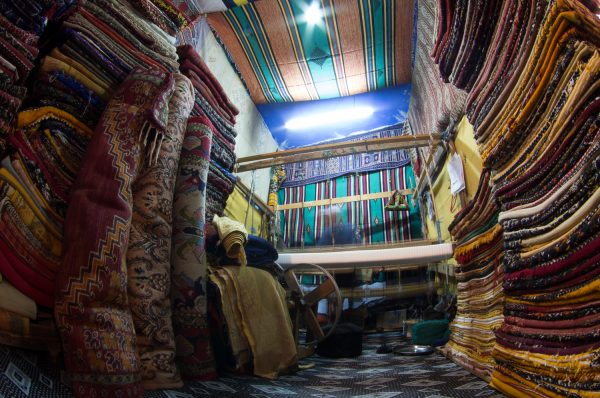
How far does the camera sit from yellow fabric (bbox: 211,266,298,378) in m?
1.13

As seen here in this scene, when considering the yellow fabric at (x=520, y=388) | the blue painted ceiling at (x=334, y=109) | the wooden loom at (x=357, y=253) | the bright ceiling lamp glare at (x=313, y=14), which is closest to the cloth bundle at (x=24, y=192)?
the yellow fabric at (x=520, y=388)

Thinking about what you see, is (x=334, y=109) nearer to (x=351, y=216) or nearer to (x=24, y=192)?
(x=351, y=216)

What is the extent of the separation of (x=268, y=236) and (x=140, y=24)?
2798mm

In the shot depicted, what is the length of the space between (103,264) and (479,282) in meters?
1.26

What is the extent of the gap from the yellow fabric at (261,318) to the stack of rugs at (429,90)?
147cm

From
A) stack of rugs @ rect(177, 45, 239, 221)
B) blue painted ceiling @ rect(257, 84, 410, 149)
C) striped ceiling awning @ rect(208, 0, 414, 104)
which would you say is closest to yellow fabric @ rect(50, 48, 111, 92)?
stack of rugs @ rect(177, 45, 239, 221)

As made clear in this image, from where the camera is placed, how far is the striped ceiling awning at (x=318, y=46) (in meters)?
2.62

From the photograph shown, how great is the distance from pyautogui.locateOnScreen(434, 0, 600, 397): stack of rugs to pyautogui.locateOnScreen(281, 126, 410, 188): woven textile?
3632mm

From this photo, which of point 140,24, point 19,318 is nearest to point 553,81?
point 19,318

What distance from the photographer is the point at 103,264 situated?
70 cm

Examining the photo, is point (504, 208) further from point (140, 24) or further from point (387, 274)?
point (387, 274)

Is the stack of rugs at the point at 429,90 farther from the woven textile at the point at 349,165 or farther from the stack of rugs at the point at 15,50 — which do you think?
the stack of rugs at the point at 15,50

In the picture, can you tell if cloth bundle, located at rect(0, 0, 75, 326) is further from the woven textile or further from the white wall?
the woven textile

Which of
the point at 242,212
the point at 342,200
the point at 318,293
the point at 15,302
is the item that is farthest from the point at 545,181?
the point at 342,200
